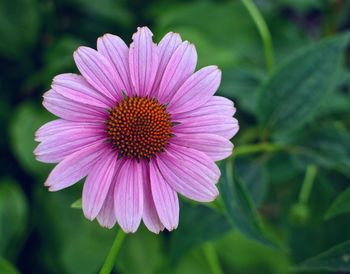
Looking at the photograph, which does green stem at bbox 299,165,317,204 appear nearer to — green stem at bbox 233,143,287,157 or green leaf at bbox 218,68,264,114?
green stem at bbox 233,143,287,157

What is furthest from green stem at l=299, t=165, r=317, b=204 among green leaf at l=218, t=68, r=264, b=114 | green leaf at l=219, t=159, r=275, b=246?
green leaf at l=219, t=159, r=275, b=246

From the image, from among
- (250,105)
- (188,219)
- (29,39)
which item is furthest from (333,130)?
(29,39)

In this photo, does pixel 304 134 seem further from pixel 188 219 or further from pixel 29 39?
pixel 29 39

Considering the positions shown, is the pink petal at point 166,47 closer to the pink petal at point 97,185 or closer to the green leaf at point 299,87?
the pink petal at point 97,185

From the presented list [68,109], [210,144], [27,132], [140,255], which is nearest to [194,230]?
[140,255]

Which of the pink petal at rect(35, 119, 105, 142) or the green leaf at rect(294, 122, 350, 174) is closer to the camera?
the pink petal at rect(35, 119, 105, 142)

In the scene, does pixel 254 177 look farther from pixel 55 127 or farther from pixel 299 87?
pixel 55 127
